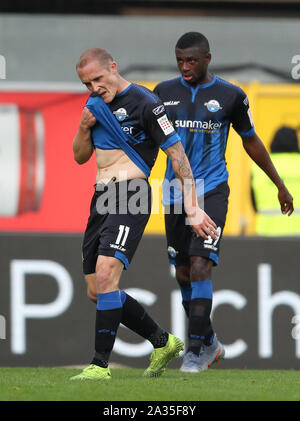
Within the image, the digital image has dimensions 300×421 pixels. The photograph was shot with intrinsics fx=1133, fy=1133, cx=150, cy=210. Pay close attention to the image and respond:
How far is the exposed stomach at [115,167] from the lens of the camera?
286 inches

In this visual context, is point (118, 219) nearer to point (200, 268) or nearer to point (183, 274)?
point (200, 268)

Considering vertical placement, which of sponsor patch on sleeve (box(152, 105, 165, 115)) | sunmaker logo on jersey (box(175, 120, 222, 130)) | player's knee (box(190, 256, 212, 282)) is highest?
sponsor patch on sleeve (box(152, 105, 165, 115))

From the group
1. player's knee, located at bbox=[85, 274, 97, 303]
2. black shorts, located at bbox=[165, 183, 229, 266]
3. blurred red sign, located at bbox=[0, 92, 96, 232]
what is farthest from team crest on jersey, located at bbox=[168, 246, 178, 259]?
blurred red sign, located at bbox=[0, 92, 96, 232]

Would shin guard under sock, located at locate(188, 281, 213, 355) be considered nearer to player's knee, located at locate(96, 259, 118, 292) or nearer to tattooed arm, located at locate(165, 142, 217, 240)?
tattooed arm, located at locate(165, 142, 217, 240)

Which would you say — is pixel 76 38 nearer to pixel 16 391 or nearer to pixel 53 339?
pixel 53 339

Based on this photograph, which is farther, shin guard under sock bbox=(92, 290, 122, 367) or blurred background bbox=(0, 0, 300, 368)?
blurred background bbox=(0, 0, 300, 368)

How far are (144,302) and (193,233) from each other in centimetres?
159

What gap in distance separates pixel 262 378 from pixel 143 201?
5.28 ft

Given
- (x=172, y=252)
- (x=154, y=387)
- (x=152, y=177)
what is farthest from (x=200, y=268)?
(x=152, y=177)

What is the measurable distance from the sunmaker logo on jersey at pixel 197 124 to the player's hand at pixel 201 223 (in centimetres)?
91

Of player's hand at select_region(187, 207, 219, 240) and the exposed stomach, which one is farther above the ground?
the exposed stomach

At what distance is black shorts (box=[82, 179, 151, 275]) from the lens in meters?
7.11

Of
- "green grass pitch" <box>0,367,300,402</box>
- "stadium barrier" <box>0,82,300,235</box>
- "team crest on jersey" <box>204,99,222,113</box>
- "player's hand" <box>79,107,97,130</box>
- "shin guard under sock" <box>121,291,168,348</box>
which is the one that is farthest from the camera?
"stadium barrier" <box>0,82,300,235</box>

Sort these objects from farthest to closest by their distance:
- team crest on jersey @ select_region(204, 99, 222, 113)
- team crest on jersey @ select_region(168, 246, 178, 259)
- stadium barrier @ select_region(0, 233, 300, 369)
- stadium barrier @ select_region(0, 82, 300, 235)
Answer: stadium barrier @ select_region(0, 82, 300, 235)
stadium barrier @ select_region(0, 233, 300, 369)
team crest on jersey @ select_region(168, 246, 178, 259)
team crest on jersey @ select_region(204, 99, 222, 113)
